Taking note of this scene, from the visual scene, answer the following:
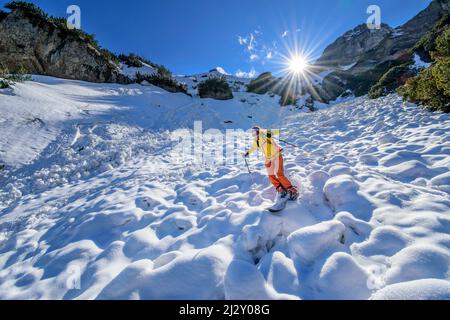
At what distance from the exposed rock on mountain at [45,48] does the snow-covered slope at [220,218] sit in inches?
400

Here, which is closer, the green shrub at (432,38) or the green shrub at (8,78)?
the green shrub at (8,78)

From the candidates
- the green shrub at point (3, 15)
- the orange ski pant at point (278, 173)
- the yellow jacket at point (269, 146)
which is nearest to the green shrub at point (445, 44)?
the yellow jacket at point (269, 146)

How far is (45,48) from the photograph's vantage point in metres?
16.5

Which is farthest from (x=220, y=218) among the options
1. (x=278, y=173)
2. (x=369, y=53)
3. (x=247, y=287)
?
(x=369, y=53)

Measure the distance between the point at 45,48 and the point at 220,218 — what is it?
20.9 meters

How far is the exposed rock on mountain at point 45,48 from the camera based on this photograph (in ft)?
51.8

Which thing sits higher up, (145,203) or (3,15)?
(3,15)

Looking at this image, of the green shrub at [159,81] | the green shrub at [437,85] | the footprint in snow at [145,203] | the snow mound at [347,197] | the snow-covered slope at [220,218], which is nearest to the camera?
the snow-covered slope at [220,218]

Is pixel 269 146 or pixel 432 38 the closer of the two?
pixel 269 146

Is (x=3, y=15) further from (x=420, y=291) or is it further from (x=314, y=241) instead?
(x=420, y=291)

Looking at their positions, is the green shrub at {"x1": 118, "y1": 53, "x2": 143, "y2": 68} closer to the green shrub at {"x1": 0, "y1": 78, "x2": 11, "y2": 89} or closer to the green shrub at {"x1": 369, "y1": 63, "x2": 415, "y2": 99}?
the green shrub at {"x1": 0, "y1": 78, "x2": 11, "y2": 89}

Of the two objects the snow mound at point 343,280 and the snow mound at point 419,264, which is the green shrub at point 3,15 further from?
the snow mound at point 419,264

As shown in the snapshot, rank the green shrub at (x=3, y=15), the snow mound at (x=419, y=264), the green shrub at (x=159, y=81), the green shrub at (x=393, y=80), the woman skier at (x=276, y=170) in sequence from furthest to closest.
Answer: the green shrub at (x=159, y=81) → the green shrub at (x=3, y=15) → the green shrub at (x=393, y=80) → the woman skier at (x=276, y=170) → the snow mound at (x=419, y=264)
